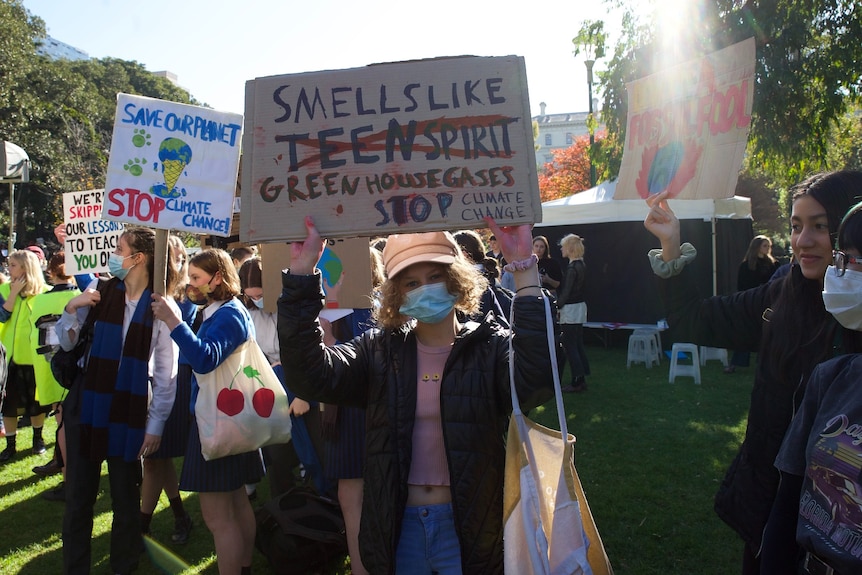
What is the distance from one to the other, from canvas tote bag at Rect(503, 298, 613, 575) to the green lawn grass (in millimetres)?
2461

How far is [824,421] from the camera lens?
164cm

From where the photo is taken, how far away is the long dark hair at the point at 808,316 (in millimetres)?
2111

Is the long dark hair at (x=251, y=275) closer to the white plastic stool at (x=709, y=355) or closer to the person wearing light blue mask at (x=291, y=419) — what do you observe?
the person wearing light blue mask at (x=291, y=419)

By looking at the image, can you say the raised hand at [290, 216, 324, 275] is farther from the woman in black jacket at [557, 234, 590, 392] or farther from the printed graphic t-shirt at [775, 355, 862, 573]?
the woman in black jacket at [557, 234, 590, 392]

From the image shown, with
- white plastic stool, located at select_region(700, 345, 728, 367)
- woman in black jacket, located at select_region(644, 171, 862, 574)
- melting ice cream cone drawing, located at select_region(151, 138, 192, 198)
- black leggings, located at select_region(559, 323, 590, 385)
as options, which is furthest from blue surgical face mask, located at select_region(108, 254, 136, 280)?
white plastic stool, located at select_region(700, 345, 728, 367)

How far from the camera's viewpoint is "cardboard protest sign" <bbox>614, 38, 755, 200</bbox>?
2.81 metres

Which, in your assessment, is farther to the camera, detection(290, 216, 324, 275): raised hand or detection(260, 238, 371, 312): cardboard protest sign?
detection(260, 238, 371, 312): cardboard protest sign

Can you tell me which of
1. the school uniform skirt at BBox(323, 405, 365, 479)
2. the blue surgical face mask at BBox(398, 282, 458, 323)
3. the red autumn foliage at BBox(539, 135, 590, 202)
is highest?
the red autumn foliage at BBox(539, 135, 590, 202)

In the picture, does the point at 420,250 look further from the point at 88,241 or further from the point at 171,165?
the point at 88,241

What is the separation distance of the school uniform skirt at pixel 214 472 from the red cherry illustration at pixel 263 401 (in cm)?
27

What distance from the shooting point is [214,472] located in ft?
12.0

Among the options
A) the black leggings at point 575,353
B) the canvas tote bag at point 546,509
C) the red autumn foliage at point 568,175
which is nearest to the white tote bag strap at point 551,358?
the canvas tote bag at point 546,509

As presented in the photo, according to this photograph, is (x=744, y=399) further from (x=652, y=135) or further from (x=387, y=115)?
(x=387, y=115)

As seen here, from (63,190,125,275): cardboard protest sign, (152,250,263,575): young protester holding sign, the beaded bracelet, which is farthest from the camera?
(63,190,125,275): cardboard protest sign
